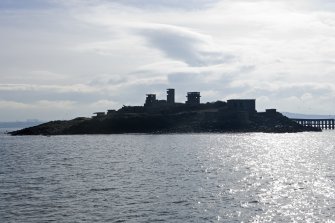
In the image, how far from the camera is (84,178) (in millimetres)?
70688

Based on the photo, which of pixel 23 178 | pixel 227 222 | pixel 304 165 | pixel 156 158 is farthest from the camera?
Result: pixel 156 158

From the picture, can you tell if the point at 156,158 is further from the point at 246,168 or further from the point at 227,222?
the point at 227,222

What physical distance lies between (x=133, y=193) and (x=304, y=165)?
47.3 metres

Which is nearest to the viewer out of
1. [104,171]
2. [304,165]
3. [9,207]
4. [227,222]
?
[227,222]

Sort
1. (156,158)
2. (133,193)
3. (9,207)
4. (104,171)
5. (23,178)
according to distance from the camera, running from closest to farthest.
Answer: (9,207)
(133,193)
(23,178)
(104,171)
(156,158)

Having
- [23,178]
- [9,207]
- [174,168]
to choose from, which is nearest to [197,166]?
[174,168]

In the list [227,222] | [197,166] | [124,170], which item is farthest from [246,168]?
[227,222]

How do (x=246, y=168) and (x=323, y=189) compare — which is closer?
(x=323, y=189)

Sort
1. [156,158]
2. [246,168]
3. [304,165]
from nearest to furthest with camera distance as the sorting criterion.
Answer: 1. [246,168]
2. [304,165]
3. [156,158]

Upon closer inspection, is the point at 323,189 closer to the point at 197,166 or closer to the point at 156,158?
the point at 197,166

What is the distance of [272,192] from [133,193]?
15.9m

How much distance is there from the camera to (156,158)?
104 meters

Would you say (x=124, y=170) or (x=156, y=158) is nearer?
(x=124, y=170)

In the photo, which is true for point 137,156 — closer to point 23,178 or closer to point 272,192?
point 23,178
